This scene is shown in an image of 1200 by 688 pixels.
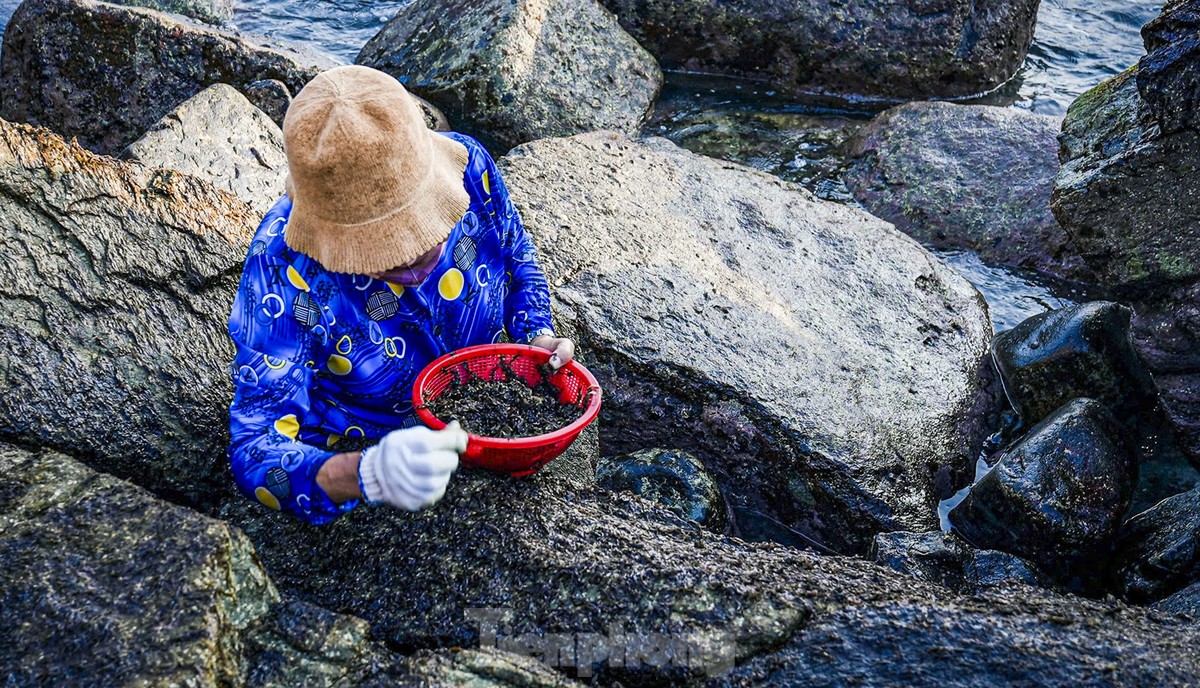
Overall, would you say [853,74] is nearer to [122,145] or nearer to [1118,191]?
[1118,191]

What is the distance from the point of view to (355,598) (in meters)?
2.57

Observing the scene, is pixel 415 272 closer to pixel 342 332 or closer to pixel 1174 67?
pixel 342 332

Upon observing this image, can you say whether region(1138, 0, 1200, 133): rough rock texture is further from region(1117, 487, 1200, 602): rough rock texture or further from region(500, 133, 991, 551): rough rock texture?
region(1117, 487, 1200, 602): rough rock texture

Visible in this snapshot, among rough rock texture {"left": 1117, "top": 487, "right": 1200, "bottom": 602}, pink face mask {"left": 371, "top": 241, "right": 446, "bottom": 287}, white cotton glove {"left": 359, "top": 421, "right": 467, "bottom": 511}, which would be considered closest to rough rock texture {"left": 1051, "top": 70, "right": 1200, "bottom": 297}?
rough rock texture {"left": 1117, "top": 487, "right": 1200, "bottom": 602}

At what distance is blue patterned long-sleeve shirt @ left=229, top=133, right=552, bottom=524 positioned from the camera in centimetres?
251

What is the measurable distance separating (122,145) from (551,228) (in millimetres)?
3279

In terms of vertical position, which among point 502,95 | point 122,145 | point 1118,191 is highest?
point 1118,191

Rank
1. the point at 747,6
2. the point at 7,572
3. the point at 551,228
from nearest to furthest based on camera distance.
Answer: the point at 7,572
the point at 551,228
the point at 747,6

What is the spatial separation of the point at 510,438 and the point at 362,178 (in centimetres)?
82

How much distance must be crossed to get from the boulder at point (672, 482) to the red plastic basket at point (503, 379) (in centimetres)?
81

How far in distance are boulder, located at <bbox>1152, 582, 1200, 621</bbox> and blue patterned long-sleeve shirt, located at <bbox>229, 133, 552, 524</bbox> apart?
210 centimetres

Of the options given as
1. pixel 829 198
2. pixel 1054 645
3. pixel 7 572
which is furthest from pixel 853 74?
pixel 7 572

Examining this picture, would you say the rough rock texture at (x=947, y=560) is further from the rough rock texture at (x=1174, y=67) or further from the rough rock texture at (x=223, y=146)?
the rough rock texture at (x=223, y=146)

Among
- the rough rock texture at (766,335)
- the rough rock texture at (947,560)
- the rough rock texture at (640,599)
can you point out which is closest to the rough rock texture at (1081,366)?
the rough rock texture at (766,335)
